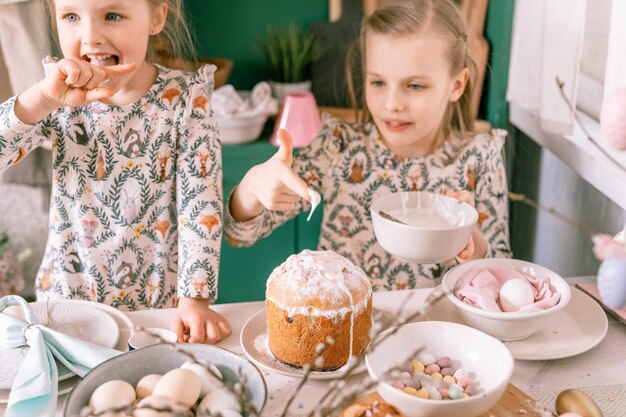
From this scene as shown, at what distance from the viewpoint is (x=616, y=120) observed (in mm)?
860

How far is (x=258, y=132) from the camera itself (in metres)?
2.37

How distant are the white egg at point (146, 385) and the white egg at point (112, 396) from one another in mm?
15

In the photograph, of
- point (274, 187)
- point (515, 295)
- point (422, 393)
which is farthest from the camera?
point (274, 187)

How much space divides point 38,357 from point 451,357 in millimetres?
581

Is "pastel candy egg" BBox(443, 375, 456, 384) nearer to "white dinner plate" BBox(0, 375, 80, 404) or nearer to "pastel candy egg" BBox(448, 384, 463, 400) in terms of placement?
"pastel candy egg" BBox(448, 384, 463, 400)

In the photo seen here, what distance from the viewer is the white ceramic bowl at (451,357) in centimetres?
87

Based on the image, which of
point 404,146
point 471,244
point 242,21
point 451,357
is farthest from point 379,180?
point 242,21

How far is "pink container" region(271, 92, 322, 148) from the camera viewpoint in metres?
2.29

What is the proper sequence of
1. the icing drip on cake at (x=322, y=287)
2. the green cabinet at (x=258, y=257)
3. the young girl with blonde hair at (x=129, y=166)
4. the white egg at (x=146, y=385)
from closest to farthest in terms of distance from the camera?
the white egg at (x=146, y=385), the icing drip on cake at (x=322, y=287), the young girl with blonde hair at (x=129, y=166), the green cabinet at (x=258, y=257)

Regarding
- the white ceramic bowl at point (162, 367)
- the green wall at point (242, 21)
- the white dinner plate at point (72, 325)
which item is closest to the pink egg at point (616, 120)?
the white ceramic bowl at point (162, 367)

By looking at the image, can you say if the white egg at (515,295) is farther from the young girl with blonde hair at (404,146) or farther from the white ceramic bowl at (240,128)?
the white ceramic bowl at (240,128)

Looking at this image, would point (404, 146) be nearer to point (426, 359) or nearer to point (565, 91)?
point (565, 91)

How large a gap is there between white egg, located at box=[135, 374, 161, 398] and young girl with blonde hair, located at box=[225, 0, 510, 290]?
2.05ft

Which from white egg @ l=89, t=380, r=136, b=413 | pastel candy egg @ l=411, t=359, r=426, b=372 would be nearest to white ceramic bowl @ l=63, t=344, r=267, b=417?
white egg @ l=89, t=380, r=136, b=413
